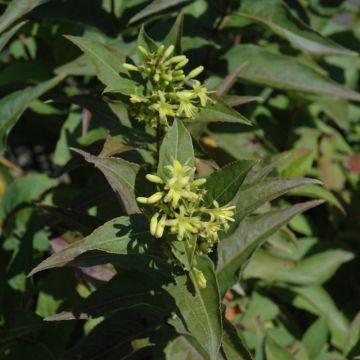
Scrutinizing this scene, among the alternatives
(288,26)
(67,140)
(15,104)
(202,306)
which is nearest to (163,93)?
(202,306)

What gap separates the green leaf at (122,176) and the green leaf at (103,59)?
0.25 m

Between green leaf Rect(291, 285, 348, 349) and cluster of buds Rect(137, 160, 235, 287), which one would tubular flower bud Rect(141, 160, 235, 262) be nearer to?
cluster of buds Rect(137, 160, 235, 287)

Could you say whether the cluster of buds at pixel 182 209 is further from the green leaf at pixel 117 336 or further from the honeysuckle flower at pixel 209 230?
the green leaf at pixel 117 336

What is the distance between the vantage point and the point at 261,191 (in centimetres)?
141

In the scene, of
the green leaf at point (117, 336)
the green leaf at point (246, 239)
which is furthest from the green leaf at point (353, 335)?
the green leaf at point (117, 336)

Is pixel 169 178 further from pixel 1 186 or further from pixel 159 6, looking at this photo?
pixel 1 186

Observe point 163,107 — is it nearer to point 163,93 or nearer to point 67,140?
point 163,93

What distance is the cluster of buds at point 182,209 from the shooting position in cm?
115

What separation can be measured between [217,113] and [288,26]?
70cm

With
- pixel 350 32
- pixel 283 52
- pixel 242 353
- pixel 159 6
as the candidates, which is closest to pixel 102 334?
pixel 242 353

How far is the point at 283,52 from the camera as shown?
249 cm

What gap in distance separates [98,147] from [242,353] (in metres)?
0.72

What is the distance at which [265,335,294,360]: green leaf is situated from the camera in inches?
74.5

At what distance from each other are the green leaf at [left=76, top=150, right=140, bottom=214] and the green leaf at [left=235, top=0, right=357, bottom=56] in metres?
0.93
